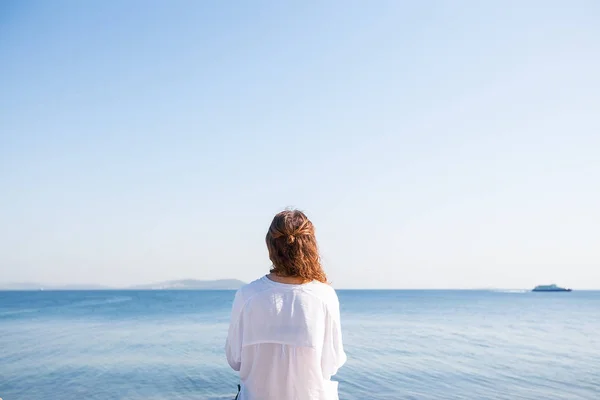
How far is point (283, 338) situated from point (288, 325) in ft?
0.23

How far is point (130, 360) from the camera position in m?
14.5

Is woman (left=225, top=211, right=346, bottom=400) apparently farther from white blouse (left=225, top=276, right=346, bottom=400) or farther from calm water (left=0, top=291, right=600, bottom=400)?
calm water (left=0, top=291, right=600, bottom=400)

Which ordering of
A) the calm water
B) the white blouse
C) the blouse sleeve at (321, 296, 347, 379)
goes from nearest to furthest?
the white blouse, the blouse sleeve at (321, 296, 347, 379), the calm water

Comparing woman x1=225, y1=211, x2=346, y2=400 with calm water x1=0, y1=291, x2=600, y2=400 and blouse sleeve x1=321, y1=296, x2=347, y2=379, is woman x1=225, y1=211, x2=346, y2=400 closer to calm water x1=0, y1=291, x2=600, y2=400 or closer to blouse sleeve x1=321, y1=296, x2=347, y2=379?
blouse sleeve x1=321, y1=296, x2=347, y2=379

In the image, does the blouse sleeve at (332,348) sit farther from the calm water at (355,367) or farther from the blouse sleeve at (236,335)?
the calm water at (355,367)

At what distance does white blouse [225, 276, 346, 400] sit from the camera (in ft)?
8.71

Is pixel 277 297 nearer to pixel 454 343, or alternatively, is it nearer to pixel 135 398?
pixel 135 398

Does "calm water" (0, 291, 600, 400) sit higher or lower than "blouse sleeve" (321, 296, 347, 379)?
lower

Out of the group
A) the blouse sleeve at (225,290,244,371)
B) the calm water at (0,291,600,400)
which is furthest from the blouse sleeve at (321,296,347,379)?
the calm water at (0,291,600,400)

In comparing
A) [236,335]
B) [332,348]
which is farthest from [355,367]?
[236,335]

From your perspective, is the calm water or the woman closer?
the woman

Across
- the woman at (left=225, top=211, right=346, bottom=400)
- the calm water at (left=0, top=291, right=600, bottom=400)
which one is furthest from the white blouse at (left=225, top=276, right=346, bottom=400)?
the calm water at (left=0, top=291, right=600, bottom=400)

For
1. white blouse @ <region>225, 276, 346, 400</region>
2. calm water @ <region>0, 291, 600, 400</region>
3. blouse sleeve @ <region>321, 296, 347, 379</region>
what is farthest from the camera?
calm water @ <region>0, 291, 600, 400</region>

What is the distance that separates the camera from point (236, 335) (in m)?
2.74
